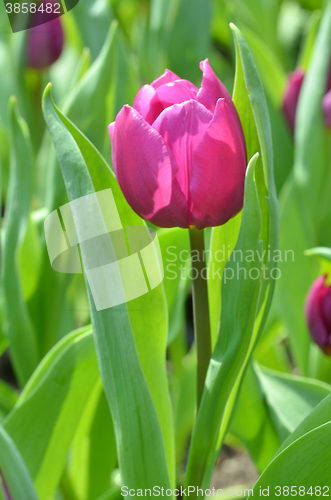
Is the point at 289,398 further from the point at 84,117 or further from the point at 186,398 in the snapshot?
the point at 84,117

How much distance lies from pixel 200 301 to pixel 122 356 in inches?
2.7

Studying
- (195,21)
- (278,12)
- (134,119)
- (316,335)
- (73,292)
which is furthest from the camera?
(278,12)

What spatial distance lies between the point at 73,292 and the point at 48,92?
37 centimetres

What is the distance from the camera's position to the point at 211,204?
33 cm

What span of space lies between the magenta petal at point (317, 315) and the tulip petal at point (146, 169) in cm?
28

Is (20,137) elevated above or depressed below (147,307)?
above

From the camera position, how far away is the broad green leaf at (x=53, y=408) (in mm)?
485

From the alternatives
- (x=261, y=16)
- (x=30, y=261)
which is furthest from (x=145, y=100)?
(x=261, y=16)

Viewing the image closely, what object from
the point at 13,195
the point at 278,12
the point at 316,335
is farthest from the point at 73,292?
the point at 278,12

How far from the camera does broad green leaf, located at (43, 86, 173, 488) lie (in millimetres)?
344

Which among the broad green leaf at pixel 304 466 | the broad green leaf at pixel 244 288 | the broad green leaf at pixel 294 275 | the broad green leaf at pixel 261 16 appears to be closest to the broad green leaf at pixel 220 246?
the broad green leaf at pixel 244 288

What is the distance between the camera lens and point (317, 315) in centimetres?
57

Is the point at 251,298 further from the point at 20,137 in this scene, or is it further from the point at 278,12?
the point at 278,12

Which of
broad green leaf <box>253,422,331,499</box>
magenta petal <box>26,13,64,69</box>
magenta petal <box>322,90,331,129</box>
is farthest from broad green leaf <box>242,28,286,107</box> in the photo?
broad green leaf <box>253,422,331,499</box>
